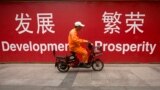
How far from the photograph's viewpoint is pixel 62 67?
34.6 feet

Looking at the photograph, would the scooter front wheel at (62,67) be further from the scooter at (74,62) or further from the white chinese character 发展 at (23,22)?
the white chinese character 发展 at (23,22)

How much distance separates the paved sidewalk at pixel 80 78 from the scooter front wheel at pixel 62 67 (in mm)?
185

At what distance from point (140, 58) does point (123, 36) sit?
1.30 m

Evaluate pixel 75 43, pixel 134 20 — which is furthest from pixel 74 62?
pixel 134 20

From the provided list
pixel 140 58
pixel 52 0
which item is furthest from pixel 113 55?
pixel 52 0

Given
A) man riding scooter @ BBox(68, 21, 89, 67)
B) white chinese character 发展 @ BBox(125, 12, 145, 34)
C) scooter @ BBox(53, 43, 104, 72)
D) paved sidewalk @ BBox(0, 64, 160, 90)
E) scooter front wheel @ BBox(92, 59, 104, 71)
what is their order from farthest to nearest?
white chinese character 发展 @ BBox(125, 12, 145, 34)
scooter front wheel @ BBox(92, 59, 104, 71)
scooter @ BBox(53, 43, 104, 72)
man riding scooter @ BBox(68, 21, 89, 67)
paved sidewalk @ BBox(0, 64, 160, 90)

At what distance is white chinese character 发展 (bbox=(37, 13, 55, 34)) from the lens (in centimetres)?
1192

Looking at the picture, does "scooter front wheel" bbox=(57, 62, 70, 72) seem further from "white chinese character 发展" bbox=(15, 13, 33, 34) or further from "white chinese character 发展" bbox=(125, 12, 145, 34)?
"white chinese character 发展" bbox=(125, 12, 145, 34)

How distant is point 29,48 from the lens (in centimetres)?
1215

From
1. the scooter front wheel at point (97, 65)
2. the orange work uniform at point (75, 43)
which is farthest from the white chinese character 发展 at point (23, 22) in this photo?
the scooter front wheel at point (97, 65)

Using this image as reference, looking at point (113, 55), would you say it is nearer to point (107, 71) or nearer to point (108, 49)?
point (108, 49)

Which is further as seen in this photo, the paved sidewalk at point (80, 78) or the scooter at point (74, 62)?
the scooter at point (74, 62)

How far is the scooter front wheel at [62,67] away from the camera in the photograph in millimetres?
10484

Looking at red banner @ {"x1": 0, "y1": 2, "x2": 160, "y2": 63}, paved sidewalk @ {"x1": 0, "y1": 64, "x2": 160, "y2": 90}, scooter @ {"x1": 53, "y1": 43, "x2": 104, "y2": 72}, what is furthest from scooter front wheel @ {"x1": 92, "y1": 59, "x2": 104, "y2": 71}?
red banner @ {"x1": 0, "y1": 2, "x2": 160, "y2": 63}
